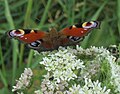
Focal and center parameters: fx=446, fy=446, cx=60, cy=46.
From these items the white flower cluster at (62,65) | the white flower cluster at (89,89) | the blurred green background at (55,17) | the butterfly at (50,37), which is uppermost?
the blurred green background at (55,17)

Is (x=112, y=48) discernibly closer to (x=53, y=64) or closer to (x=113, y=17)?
(x=53, y=64)

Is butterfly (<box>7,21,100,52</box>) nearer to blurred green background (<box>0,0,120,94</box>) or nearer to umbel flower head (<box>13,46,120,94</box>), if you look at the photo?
umbel flower head (<box>13,46,120,94</box>)

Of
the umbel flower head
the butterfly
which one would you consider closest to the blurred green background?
the butterfly

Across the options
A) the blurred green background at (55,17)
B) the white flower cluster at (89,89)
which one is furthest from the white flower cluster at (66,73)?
the blurred green background at (55,17)

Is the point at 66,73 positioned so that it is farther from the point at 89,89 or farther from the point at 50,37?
the point at 50,37

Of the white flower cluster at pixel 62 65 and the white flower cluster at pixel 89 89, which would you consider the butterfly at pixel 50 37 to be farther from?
the white flower cluster at pixel 89 89

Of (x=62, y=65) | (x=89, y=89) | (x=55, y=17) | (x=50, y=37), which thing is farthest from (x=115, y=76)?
(x=55, y=17)
